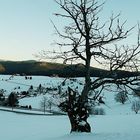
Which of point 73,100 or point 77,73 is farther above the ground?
point 77,73

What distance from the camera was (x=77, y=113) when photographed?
2523 centimetres

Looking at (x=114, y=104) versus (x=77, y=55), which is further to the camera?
(x=114, y=104)

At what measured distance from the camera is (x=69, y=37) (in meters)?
25.6

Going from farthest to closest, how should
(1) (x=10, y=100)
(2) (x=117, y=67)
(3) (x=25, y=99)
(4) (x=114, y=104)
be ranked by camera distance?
(3) (x=25, y=99) < (4) (x=114, y=104) < (1) (x=10, y=100) < (2) (x=117, y=67)

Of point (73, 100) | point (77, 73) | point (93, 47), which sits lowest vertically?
point (73, 100)

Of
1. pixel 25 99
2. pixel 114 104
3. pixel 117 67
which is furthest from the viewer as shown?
pixel 25 99

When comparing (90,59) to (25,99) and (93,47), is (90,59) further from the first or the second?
(25,99)

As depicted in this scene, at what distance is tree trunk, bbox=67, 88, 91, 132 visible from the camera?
25047 millimetres

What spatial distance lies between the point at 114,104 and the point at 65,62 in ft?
477

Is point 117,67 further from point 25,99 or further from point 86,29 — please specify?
point 25,99

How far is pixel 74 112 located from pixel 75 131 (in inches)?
44.6

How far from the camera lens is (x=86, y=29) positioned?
2509cm

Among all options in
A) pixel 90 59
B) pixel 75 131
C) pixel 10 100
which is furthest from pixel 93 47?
pixel 10 100

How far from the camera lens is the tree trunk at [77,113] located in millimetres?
25047
